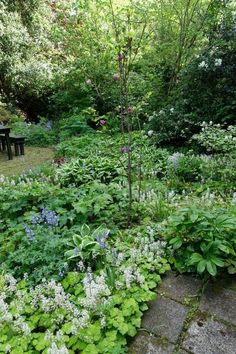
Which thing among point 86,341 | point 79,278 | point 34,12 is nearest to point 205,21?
point 34,12

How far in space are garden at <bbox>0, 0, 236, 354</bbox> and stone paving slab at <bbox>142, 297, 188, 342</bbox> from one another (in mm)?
47

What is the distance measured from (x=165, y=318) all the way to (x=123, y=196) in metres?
1.57

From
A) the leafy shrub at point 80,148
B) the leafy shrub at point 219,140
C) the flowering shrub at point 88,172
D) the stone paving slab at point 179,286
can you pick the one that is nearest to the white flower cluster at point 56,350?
the stone paving slab at point 179,286

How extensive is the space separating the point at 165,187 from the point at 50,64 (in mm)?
8791

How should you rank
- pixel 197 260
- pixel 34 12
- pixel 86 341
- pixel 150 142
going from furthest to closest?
pixel 34 12 → pixel 150 142 → pixel 197 260 → pixel 86 341

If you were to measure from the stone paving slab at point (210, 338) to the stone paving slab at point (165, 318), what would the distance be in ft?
0.28

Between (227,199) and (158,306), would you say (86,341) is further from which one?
(227,199)

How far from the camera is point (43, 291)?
220 cm

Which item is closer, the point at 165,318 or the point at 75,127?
the point at 165,318

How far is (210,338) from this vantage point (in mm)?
1860

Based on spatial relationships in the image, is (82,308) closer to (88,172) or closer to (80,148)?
(88,172)

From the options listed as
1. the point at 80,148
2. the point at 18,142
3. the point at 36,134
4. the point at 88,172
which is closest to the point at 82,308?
the point at 88,172

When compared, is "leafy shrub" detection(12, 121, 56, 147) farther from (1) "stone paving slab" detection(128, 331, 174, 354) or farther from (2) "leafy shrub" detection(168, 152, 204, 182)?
(1) "stone paving slab" detection(128, 331, 174, 354)

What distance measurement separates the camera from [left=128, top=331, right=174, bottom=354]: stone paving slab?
5.95 ft
